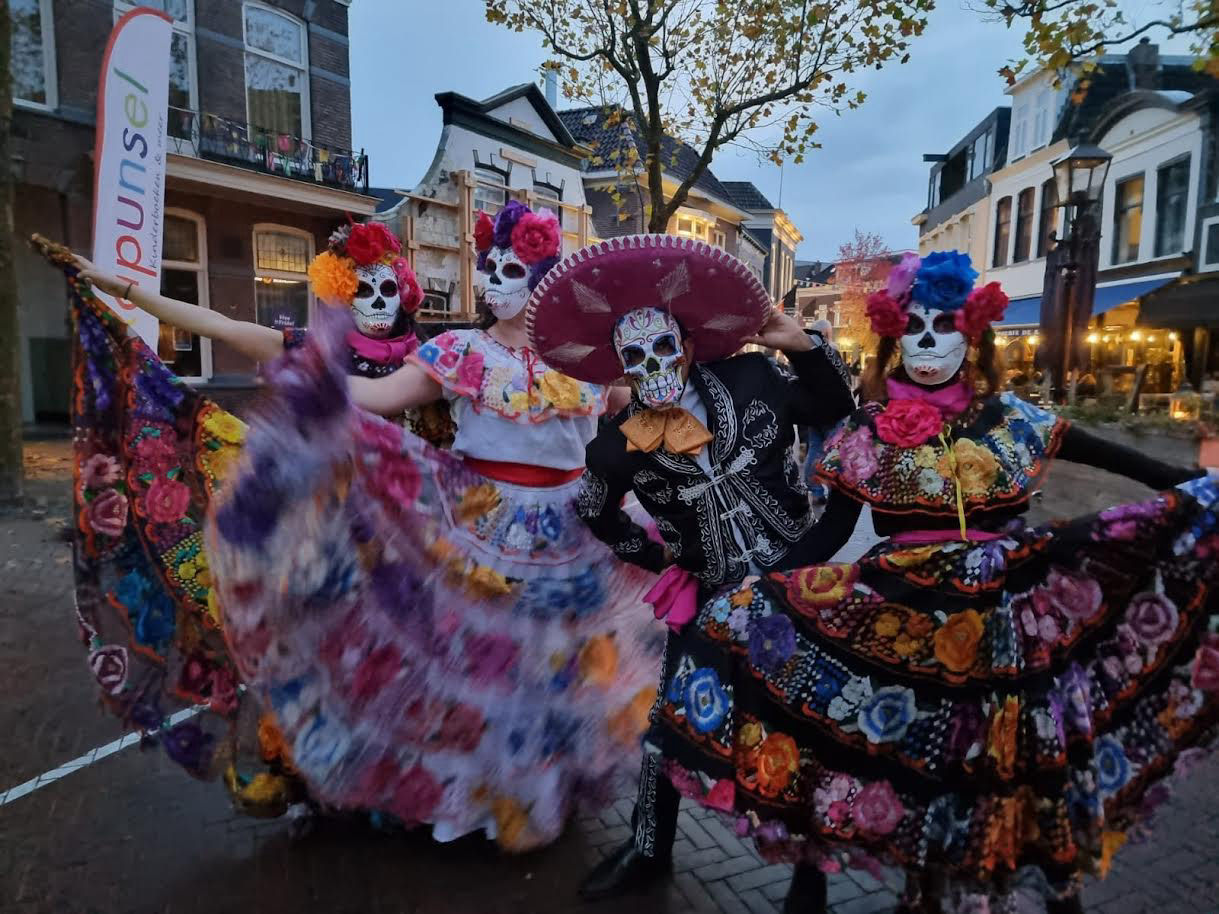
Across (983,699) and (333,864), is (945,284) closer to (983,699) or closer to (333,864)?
(983,699)

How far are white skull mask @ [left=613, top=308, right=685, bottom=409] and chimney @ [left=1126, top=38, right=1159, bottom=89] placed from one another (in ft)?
77.0

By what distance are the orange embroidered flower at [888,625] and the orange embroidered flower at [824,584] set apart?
0.33 ft

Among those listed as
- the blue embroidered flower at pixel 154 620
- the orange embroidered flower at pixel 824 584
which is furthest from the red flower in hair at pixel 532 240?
the blue embroidered flower at pixel 154 620

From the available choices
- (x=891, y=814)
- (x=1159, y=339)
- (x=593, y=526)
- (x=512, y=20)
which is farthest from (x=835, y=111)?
(x=1159, y=339)

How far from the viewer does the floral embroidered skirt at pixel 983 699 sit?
201 cm

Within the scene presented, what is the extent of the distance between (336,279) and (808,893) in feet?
9.22

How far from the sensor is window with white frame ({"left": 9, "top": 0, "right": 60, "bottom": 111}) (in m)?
11.9

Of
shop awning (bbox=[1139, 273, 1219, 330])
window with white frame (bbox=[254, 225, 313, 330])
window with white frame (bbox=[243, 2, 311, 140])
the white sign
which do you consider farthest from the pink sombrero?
shop awning (bbox=[1139, 273, 1219, 330])

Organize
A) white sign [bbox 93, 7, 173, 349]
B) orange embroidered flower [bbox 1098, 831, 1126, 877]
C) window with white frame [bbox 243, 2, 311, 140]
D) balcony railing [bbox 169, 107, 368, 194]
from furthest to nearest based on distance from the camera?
window with white frame [bbox 243, 2, 311, 140] < balcony railing [bbox 169, 107, 368, 194] < white sign [bbox 93, 7, 173, 349] < orange embroidered flower [bbox 1098, 831, 1126, 877]

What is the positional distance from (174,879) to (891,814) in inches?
92.8

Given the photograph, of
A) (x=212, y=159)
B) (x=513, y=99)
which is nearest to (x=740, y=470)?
(x=212, y=159)

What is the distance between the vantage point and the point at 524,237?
305cm

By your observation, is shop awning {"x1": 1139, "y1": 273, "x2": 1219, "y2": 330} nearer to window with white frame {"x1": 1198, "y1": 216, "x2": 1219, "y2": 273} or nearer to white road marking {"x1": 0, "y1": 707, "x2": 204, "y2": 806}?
window with white frame {"x1": 1198, "y1": 216, "x2": 1219, "y2": 273}

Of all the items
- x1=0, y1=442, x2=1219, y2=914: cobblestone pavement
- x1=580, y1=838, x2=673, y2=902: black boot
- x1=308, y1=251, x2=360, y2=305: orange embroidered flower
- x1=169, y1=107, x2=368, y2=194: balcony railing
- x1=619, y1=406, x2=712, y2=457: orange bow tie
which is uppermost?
x1=169, y1=107, x2=368, y2=194: balcony railing
